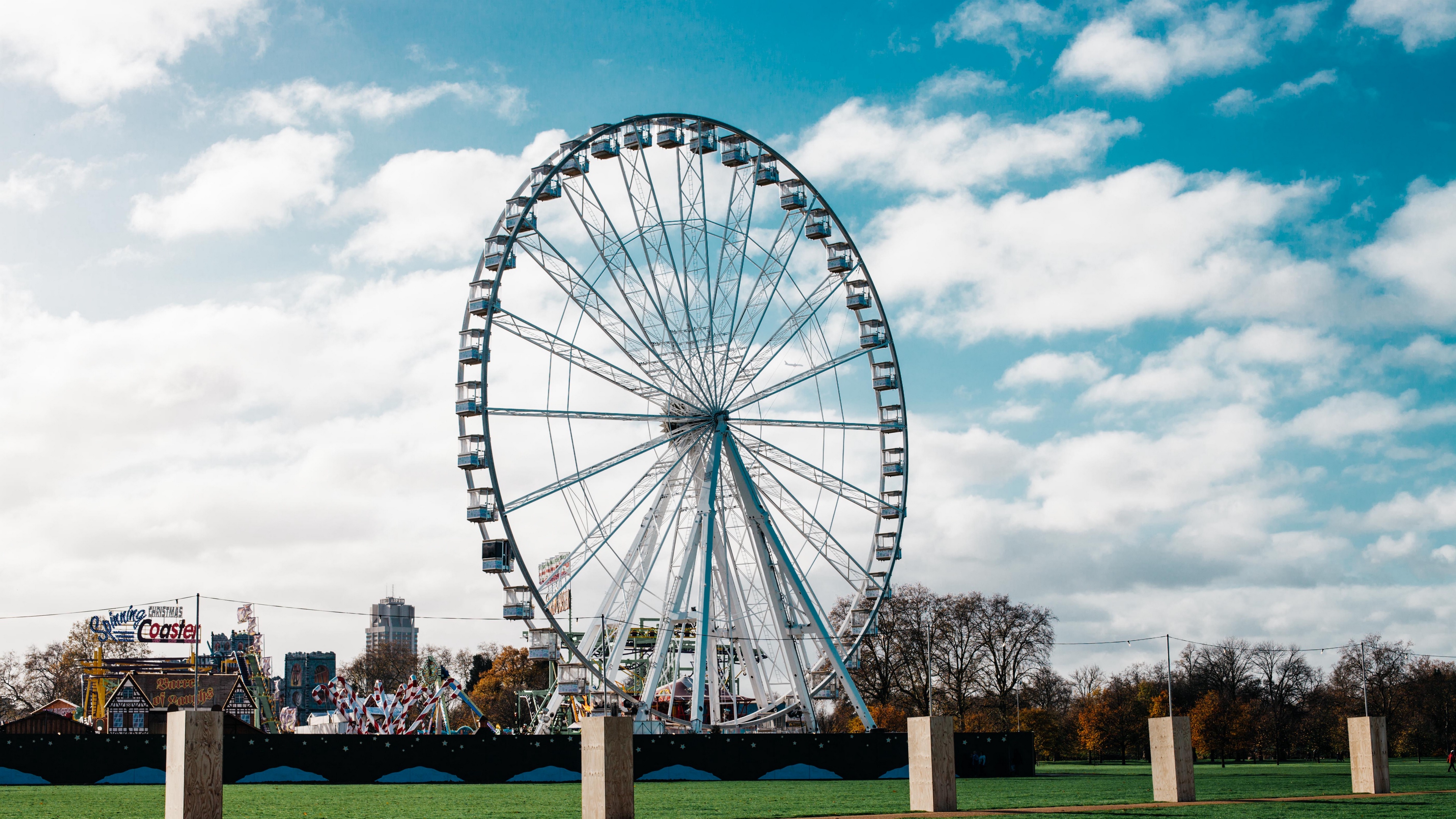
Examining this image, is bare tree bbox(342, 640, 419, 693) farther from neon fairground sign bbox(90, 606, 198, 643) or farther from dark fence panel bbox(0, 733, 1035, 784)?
dark fence panel bbox(0, 733, 1035, 784)

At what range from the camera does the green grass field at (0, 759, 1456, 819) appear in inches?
850

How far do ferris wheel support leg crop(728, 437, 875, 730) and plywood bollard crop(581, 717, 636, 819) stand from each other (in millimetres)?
24833

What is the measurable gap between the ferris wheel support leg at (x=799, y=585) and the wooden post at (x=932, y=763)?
21.7 metres

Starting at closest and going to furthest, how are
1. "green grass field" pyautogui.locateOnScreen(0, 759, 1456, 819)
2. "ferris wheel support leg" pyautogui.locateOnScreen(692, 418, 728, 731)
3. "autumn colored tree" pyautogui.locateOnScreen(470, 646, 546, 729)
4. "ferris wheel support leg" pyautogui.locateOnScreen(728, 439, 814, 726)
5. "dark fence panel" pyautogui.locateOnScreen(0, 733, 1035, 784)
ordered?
"green grass field" pyautogui.locateOnScreen(0, 759, 1456, 819) → "dark fence panel" pyautogui.locateOnScreen(0, 733, 1035, 784) → "ferris wheel support leg" pyautogui.locateOnScreen(692, 418, 728, 731) → "ferris wheel support leg" pyautogui.locateOnScreen(728, 439, 814, 726) → "autumn colored tree" pyautogui.locateOnScreen(470, 646, 546, 729)

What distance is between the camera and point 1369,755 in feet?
83.4

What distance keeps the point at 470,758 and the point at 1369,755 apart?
73.2 feet

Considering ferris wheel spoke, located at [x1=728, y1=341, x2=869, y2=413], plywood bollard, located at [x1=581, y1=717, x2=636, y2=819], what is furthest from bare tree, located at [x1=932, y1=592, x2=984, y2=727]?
plywood bollard, located at [x1=581, y1=717, x2=636, y2=819]

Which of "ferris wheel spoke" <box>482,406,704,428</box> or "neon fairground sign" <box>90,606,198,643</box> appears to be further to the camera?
"neon fairground sign" <box>90,606,198,643</box>

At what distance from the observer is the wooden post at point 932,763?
19.8 metres

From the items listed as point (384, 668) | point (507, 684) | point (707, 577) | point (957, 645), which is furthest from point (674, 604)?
point (384, 668)

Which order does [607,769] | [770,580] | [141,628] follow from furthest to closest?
1. [141,628]
2. [770,580]
3. [607,769]

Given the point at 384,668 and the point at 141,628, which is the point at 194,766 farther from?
the point at 384,668

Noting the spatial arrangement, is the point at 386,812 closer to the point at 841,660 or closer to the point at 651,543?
the point at 651,543

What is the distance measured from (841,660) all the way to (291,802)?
21.9 metres
